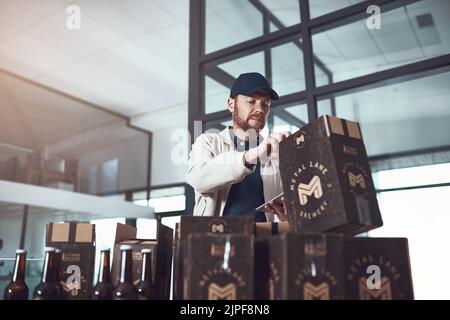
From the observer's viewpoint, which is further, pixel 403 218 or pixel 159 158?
pixel 159 158

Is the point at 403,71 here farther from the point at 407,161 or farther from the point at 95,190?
the point at 95,190

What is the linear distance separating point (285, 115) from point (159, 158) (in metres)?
4.41

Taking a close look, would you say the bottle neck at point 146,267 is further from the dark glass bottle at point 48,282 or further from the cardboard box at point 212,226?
the dark glass bottle at point 48,282

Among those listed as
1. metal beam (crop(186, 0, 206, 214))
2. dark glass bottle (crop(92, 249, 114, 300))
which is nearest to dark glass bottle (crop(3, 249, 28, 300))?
dark glass bottle (crop(92, 249, 114, 300))

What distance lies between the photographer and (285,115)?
2881mm

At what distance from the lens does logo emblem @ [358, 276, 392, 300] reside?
2.98 ft

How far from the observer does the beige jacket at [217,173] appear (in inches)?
49.0

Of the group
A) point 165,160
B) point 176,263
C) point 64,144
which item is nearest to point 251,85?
point 176,263

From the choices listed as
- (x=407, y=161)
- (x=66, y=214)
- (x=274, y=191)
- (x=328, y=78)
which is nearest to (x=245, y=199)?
(x=274, y=191)

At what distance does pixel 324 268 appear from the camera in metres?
0.80

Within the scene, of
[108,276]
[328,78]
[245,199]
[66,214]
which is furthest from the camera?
[66,214]

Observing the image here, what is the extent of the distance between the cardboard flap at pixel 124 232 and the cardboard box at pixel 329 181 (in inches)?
20.0

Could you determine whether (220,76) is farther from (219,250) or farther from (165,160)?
(165,160)

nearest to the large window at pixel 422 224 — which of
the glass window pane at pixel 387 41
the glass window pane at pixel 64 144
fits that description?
the glass window pane at pixel 387 41
